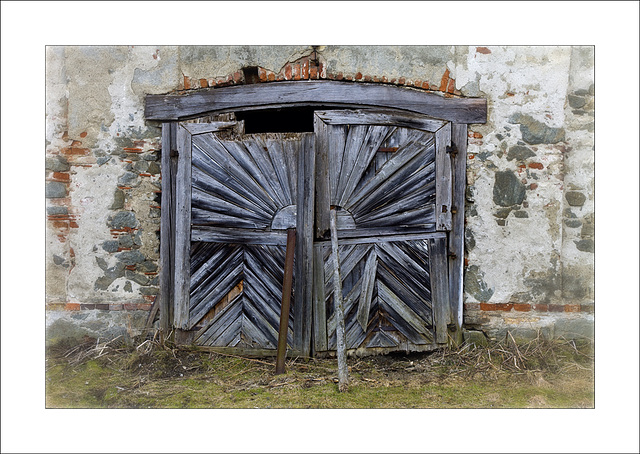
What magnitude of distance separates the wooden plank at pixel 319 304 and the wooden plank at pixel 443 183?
3.23 feet

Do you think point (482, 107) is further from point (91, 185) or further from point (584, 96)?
point (91, 185)

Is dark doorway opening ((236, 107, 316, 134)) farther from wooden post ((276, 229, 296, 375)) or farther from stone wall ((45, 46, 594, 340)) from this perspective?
wooden post ((276, 229, 296, 375))

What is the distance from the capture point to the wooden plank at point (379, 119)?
372 centimetres

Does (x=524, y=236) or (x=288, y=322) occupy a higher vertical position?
(x=524, y=236)

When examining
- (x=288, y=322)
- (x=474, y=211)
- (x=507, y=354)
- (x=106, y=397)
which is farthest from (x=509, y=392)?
(x=106, y=397)

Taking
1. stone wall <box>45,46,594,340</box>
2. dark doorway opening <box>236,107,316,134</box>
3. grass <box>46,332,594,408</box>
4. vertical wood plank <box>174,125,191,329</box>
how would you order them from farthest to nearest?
1. dark doorway opening <box>236,107,316,134</box>
2. vertical wood plank <box>174,125,191,329</box>
3. stone wall <box>45,46,594,340</box>
4. grass <box>46,332,594,408</box>

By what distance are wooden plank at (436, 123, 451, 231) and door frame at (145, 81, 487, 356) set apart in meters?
0.05

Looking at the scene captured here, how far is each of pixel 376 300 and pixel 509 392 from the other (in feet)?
3.82

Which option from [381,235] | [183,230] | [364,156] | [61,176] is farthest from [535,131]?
[61,176]

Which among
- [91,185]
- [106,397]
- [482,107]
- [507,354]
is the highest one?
[482,107]

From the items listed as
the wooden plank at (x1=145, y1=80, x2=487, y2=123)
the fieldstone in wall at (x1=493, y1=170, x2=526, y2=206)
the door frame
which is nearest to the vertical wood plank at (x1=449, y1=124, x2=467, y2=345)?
the door frame

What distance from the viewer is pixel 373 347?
381 cm

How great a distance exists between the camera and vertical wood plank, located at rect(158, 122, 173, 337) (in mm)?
3799

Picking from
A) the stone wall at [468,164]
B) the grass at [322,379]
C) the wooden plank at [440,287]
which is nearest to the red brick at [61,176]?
the stone wall at [468,164]
